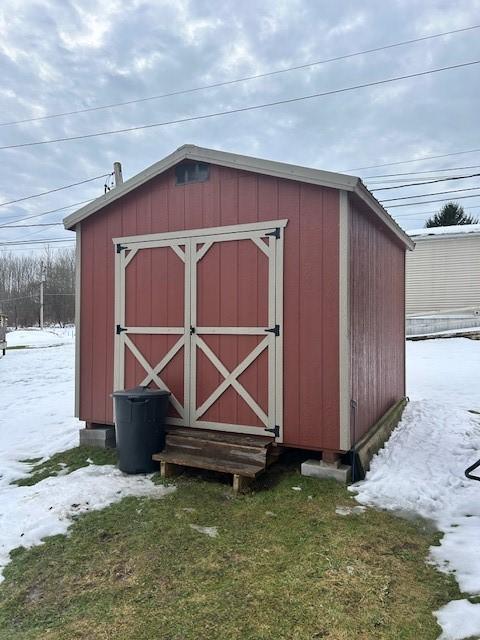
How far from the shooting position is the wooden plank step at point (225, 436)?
165 inches

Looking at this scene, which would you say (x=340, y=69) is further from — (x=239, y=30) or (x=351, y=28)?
(x=239, y=30)

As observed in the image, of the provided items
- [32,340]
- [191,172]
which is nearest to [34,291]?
[32,340]

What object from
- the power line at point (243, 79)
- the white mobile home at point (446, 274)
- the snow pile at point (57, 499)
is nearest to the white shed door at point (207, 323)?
the snow pile at point (57, 499)

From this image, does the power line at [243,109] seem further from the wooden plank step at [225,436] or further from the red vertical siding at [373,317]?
the wooden plank step at [225,436]

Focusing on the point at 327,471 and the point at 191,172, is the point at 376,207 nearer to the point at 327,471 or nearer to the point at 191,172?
the point at 191,172

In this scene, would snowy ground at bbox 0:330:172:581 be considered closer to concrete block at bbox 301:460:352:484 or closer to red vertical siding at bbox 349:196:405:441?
concrete block at bbox 301:460:352:484

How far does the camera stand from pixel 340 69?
495 inches

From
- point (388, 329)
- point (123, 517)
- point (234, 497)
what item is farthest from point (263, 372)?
point (388, 329)

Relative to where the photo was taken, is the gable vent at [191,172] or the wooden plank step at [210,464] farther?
the gable vent at [191,172]

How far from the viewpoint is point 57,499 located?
3.73m

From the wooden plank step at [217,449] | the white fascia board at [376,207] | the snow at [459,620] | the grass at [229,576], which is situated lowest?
the grass at [229,576]

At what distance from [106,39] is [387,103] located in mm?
8105

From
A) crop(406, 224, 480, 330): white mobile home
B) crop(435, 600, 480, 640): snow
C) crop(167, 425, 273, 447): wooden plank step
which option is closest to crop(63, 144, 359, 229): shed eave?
crop(167, 425, 273, 447): wooden plank step

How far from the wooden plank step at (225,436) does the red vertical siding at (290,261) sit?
0.21m
